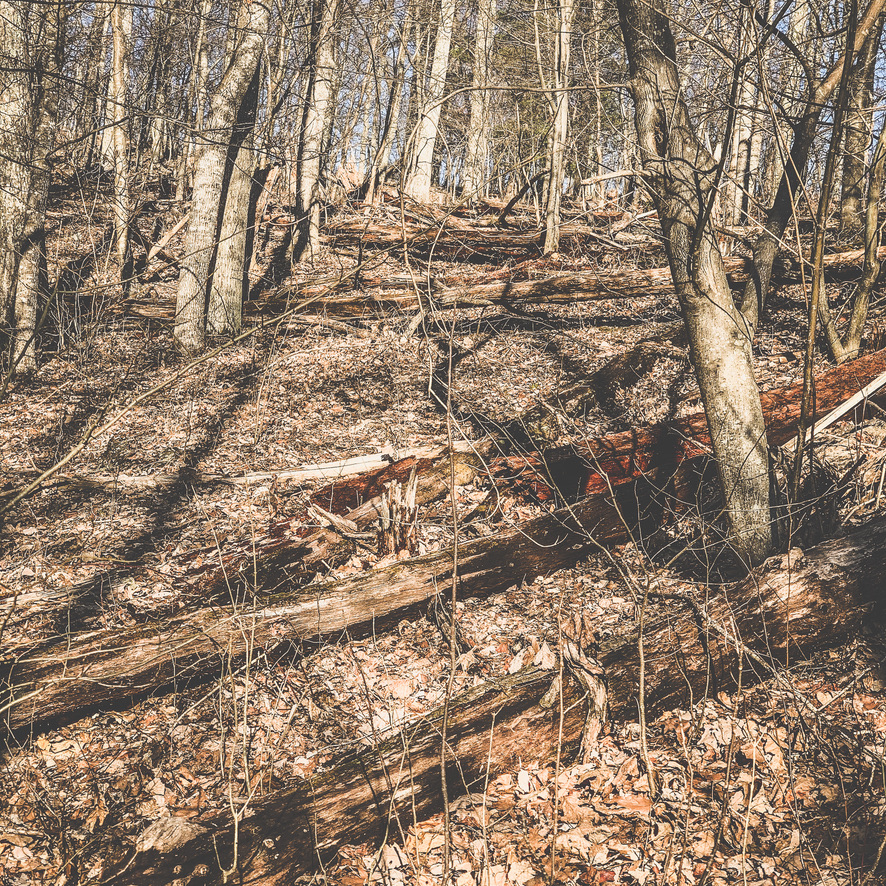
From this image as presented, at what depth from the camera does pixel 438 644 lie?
4.47 m

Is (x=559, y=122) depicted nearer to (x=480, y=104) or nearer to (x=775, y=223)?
(x=775, y=223)

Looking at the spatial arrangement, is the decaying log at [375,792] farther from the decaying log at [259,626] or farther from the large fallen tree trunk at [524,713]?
the decaying log at [259,626]

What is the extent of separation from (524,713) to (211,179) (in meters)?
8.18

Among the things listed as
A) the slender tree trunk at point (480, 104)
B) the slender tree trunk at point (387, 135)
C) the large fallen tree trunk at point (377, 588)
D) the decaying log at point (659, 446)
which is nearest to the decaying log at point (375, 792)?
the large fallen tree trunk at point (377, 588)

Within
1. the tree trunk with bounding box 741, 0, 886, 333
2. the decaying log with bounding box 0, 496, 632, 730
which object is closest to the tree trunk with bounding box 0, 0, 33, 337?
the decaying log with bounding box 0, 496, 632, 730

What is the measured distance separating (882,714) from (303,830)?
314 cm

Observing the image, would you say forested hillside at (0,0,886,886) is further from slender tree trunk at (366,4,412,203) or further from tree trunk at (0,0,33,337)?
slender tree trunk at (366,4,412,203)

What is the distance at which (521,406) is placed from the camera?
7.44 metres

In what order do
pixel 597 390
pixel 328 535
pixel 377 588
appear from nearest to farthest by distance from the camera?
pixel 377 588, pixel 328 535, pixel 597 390

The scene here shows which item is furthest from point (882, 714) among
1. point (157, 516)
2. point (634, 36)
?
point (157, 516)

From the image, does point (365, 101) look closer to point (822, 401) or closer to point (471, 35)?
point (471, 35)

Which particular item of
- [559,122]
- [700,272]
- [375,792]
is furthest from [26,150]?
[375,792]

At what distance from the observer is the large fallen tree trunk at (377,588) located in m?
3.69

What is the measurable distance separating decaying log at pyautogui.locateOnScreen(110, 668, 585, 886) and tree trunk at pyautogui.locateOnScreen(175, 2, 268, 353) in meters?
6.95
